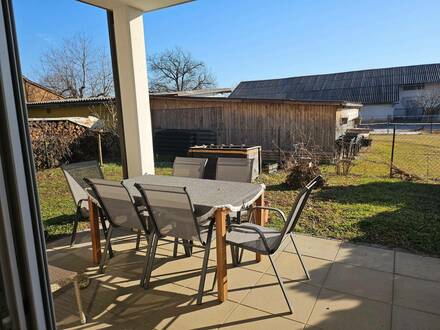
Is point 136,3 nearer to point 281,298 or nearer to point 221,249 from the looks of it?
point 221,249

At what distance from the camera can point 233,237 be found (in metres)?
2.54

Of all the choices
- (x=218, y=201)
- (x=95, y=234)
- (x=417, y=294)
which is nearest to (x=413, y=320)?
(x=417, y=294)

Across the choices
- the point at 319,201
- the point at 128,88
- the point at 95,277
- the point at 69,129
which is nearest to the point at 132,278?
the point at 95,277

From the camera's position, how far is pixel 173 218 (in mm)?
2412

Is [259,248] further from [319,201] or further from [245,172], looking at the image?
[319,201]

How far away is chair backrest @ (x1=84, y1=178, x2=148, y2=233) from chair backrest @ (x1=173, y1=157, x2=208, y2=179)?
1.22m

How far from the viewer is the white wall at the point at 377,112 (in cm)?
2758

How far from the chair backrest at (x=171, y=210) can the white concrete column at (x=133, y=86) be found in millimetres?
1956

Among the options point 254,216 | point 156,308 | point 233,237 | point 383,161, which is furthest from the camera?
point 383,161

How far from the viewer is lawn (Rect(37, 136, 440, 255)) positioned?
139 inches

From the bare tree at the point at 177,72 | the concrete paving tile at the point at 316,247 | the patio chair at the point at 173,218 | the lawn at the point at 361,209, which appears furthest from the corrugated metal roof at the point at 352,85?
the patio chair at the point at 173,218

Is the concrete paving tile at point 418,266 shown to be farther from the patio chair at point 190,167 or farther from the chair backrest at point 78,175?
the chair backrest at point 78,175

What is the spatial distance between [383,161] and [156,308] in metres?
8.65

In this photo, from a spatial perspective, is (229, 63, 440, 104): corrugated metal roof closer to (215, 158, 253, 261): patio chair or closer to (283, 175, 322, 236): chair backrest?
(215, 158, 253, 261): patio chair
